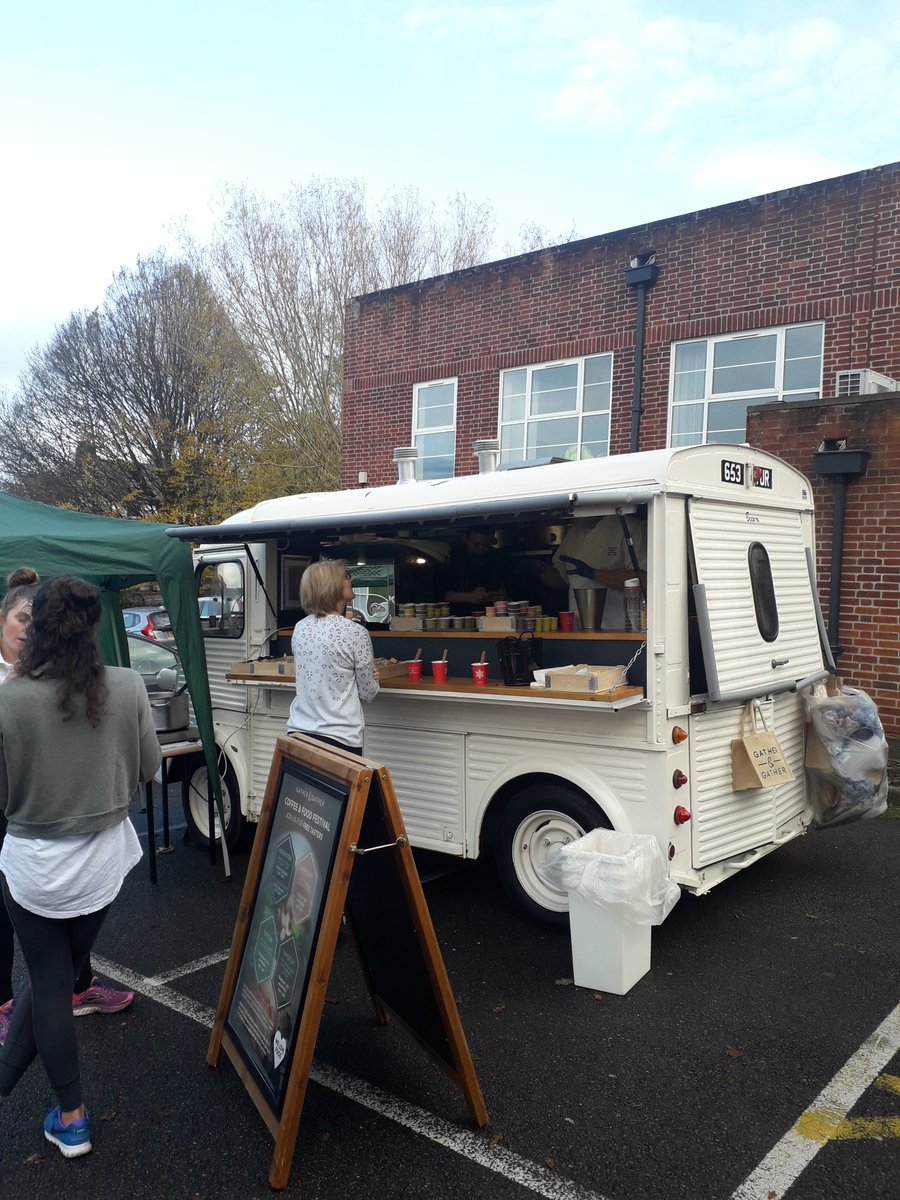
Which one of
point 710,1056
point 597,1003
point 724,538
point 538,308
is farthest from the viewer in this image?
point 538,308

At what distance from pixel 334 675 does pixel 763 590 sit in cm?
254

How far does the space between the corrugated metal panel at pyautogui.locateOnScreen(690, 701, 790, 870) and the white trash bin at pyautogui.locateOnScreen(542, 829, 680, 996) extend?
A: 1.41ft

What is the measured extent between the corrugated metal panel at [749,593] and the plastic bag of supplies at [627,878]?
0.99 meters

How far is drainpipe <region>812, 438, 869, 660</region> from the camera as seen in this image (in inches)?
328

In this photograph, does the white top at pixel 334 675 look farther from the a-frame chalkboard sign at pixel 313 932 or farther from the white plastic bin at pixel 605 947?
the white plastic bin at pixel 605 947

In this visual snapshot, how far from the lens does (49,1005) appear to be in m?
2.98

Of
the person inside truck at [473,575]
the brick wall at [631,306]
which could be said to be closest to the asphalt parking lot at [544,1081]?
the person inside truck at [473,575]

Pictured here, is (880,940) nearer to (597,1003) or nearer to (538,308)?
(597,1003)

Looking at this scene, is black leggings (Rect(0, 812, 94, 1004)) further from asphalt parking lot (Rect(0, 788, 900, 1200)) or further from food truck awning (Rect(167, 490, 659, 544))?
food truck awning (Rect(167, 490, 659, 544))

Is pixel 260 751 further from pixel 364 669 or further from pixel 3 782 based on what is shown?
pixel 3 782

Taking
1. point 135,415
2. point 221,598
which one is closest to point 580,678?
point 221,598

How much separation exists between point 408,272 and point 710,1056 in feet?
70.3

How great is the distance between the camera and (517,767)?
196 inches

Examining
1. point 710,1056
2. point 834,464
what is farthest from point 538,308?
point 710,1056
